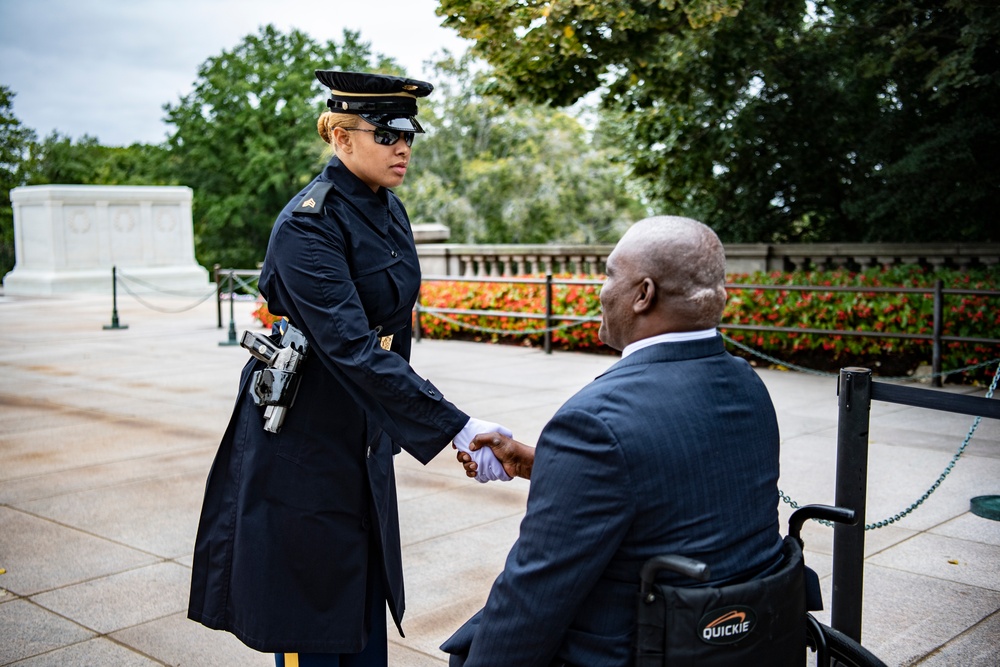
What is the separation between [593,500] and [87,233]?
93.4 feet

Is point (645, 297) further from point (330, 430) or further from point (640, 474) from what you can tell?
point (330, 430)

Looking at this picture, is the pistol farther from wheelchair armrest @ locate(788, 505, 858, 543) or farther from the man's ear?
wheelchair armrest @ locate(788, 505, 858, 543)

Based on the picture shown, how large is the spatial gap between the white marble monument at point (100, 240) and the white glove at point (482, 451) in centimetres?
2540

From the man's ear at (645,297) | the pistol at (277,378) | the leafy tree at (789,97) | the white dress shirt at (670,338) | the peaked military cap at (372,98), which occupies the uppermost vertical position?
the leafy tree at (789,97)

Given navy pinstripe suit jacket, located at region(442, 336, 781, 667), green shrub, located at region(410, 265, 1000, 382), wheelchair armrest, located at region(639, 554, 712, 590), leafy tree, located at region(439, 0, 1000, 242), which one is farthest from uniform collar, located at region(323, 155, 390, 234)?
green shrub, located at region(410, 265, 1000, 382)

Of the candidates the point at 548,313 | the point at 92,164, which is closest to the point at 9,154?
the point at 92,164

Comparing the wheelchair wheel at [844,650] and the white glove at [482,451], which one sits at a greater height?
the white glove at [482,451]

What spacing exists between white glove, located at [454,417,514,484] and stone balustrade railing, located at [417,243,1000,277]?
10167 mm

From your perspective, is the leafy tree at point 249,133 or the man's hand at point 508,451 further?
the leafy tree at point 249,133

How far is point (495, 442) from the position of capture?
253 cm

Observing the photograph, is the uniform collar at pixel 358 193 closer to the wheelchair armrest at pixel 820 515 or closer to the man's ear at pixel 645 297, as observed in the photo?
the man's ear at pixel 645 297

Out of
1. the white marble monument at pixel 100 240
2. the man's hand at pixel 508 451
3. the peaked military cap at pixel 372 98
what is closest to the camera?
the man's hand at pixel 508 451

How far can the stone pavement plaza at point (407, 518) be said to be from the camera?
153 inches

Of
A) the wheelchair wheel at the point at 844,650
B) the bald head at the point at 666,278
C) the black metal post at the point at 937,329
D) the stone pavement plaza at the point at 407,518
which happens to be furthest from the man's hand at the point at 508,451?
the black metal post at the point at 937,329
